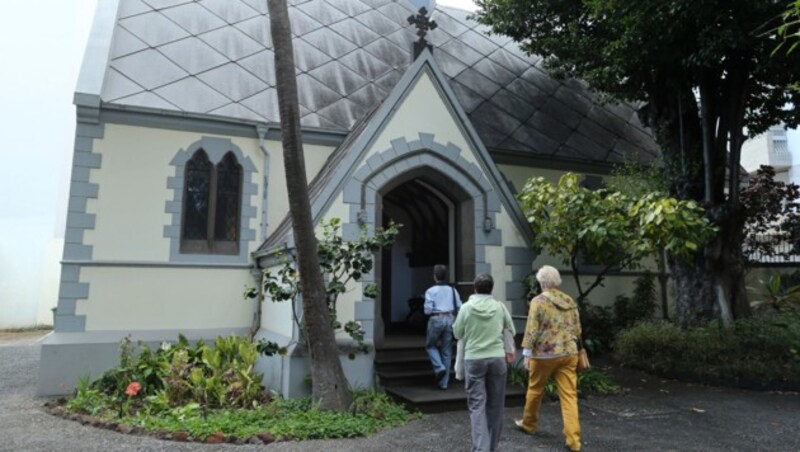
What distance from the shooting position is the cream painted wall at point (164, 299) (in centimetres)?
938

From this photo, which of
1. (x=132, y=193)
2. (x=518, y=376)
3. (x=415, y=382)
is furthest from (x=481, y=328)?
(x=132, y=193)

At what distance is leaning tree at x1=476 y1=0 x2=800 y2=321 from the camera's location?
29.0 feet

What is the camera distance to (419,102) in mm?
9289

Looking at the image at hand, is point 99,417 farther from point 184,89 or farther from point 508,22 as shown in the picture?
point 508,22

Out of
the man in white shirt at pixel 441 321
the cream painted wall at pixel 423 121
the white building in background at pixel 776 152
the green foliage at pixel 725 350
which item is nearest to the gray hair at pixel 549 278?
the man in white shirt at pixel 441 321

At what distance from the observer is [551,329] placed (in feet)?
19.1

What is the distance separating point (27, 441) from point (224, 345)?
284 cm

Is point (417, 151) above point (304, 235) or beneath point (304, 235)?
above

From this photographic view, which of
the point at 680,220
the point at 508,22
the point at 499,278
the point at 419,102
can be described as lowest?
the point at 499,278

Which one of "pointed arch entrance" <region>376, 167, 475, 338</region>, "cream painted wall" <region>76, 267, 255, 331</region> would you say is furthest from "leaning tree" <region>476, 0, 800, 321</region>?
"cream painted wall" <region>76, 267, 255, 331</region>

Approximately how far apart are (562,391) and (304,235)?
354 centimetres

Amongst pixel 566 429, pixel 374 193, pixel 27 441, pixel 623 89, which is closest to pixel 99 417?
pixel 27 441

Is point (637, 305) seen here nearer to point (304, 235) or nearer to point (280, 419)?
point (304, 235)

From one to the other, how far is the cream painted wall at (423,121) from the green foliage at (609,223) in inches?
61.4
